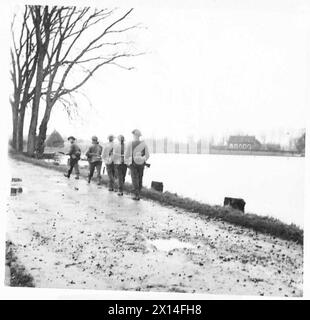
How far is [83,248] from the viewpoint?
2938 mm

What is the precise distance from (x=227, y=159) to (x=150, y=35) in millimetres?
1104

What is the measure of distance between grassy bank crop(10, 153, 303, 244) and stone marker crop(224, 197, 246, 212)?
0.03m

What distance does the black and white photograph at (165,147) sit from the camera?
2873 mm

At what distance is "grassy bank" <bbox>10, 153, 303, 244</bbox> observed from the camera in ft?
9.48

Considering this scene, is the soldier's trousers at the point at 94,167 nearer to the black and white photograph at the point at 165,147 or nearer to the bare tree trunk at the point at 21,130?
the black and white photograph at the point at 165,147

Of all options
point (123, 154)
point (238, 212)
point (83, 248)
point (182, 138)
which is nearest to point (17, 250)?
point (83, 248)

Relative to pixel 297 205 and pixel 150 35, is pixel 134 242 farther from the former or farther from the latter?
pixel 150 35

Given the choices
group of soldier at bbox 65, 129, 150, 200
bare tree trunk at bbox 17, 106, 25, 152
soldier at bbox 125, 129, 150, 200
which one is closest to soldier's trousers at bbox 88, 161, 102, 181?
group of soldier at bbox 65, 129, 150, 200

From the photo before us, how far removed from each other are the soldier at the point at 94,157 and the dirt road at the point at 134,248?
0.55 feet

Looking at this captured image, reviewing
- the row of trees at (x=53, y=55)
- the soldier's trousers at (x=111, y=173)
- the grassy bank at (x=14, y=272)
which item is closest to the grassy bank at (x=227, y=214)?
the soldier's trousers at (x=111, y=173)

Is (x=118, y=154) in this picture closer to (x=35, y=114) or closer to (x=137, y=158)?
(x=137, y=158)

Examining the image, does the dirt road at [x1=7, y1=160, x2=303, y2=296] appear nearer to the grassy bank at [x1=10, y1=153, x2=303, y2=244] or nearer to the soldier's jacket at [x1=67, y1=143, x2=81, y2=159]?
the grassy bank at [x1=10, y1=153, x2=303, y2=244]

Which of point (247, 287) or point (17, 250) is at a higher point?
point (17, 250)

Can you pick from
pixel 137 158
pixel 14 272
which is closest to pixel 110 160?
pixel 137 158
